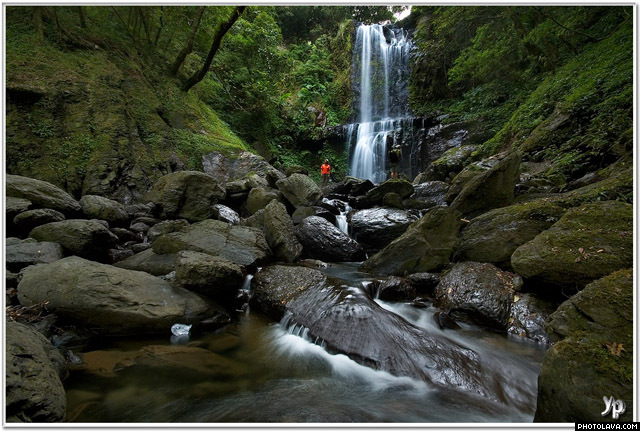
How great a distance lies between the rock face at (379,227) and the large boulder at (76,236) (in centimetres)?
574

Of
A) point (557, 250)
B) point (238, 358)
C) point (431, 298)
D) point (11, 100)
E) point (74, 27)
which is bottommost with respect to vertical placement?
point (238, 358)

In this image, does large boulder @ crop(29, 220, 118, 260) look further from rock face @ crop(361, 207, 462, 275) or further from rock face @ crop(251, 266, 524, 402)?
rock face @ crop(361, 207, 462, 275)

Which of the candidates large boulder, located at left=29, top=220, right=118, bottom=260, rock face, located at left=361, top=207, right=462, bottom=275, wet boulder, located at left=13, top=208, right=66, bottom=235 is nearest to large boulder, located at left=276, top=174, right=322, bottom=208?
rock face, located at left=361, top=207, right=462, bottom=275

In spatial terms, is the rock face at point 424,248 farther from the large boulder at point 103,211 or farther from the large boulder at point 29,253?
the large boulder at point 103,211

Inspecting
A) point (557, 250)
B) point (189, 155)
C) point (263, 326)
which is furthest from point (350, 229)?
point (189, 155)

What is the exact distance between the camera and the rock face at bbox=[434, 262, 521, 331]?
12.4 feet

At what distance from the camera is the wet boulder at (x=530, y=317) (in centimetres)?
342

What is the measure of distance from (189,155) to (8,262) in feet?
26.1

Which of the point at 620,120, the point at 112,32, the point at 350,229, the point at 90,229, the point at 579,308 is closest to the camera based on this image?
the point at 579,308

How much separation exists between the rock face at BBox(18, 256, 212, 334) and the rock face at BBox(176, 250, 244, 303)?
32 cm

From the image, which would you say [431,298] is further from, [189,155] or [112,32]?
[112,32]

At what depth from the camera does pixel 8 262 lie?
428 centimetres

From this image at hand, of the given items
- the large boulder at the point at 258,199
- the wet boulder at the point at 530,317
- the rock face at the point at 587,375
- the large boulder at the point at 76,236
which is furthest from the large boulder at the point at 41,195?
the wet boulder at the point at 530,317

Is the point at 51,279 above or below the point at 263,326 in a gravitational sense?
above
